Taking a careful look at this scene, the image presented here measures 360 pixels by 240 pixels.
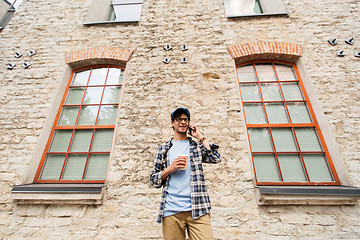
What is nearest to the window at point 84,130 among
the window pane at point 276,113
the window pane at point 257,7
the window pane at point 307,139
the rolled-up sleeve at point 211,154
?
the rolled-up sleeve at point 211,154

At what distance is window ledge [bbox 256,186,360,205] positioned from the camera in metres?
2.09

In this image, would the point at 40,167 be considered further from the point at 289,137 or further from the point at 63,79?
the point at 289,137

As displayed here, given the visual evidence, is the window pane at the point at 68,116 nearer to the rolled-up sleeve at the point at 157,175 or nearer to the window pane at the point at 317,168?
the rolled-up sleeve at the point at 157,175

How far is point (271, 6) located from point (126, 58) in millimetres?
4227

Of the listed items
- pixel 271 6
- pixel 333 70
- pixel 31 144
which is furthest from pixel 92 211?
pixel 271 6

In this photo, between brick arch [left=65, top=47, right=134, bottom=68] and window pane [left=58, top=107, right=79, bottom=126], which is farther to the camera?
brick arch [left=65, top=47, right=134, bottom=68]

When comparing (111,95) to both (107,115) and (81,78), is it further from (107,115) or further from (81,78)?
(81,78)

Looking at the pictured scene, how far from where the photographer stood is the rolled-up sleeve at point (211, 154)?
1.56m

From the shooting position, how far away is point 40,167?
2.72 m

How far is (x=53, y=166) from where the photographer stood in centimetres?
276

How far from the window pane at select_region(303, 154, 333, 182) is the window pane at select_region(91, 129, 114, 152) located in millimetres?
3476

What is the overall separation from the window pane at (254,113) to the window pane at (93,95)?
3059 millimetres

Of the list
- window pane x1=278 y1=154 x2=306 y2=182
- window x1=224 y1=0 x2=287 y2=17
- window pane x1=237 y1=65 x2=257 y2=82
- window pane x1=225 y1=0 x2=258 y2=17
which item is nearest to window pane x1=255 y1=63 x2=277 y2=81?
window pane x1=237 y1=65 x2=257 y2=82

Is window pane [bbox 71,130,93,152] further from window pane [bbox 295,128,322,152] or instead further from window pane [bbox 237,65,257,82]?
window pane [bbox 295,128,322,152]
